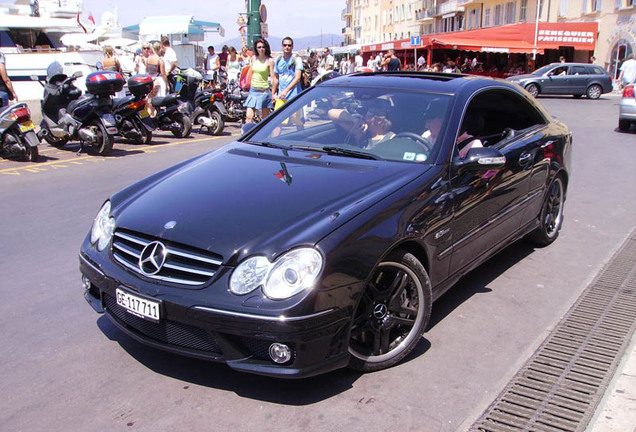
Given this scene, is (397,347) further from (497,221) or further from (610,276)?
(610,276)

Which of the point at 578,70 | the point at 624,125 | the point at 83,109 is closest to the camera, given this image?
the point at 83,109

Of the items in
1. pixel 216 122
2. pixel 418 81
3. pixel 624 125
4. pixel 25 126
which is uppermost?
pixel 418 81

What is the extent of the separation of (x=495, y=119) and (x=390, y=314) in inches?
99.3

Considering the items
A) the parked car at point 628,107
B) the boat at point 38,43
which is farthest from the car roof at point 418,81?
the boat at point 38,43

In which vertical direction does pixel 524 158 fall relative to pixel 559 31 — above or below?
below

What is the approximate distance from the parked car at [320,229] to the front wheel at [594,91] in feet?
83.4

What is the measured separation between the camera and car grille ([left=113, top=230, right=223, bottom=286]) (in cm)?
296

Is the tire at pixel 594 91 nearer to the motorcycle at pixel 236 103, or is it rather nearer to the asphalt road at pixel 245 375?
the motorcycle at pixel 236 103

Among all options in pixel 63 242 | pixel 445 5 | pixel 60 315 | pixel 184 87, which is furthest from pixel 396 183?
pixel 445 5

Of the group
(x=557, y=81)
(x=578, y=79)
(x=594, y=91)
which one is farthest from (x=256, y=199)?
(x=594, y=91)

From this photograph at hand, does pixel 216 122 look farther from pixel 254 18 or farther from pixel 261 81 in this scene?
pixel 254 18

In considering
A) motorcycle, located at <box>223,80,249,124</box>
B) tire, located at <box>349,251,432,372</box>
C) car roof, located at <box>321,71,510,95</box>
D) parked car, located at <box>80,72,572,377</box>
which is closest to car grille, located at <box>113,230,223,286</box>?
parked car, located at <box>80,72,572,377</box>

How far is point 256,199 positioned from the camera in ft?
11.2

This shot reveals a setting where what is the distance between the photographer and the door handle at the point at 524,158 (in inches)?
187
